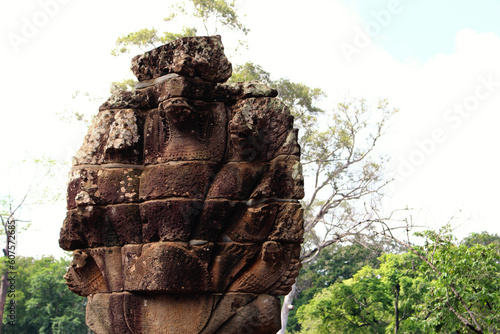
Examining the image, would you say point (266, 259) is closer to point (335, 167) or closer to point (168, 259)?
point (168, 259)

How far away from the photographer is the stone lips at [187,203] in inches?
137

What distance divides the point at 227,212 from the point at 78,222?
1.14 metres

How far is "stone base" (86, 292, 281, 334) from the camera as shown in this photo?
11.3 feet

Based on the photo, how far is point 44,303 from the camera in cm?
2216

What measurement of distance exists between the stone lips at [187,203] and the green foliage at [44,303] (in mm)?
18922

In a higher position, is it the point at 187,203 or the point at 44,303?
the point at 44,303

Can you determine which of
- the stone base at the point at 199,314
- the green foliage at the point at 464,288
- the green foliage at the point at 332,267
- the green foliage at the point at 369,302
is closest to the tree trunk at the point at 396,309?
the green foliage at the point at 369,302

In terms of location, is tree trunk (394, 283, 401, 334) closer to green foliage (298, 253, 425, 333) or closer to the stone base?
green foliage (298, 253, 425, 333)

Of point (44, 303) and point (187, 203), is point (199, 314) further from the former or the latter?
point (44, 303)

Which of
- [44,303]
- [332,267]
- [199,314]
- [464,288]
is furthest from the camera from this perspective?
[332,267]

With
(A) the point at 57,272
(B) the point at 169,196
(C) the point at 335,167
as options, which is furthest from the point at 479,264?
(A) the point at 57,272

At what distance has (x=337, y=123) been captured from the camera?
49.3 feet

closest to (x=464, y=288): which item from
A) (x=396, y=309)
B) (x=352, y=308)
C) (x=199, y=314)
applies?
(x=199, y=314)

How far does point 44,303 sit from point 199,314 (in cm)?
2113
